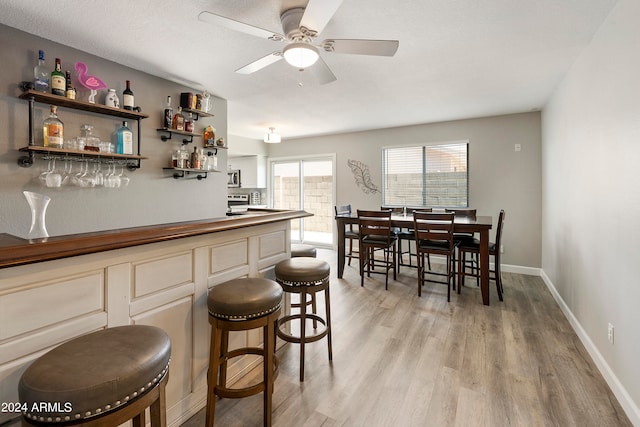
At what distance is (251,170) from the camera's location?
682 centimetres

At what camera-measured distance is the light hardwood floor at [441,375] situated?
5.35 feet

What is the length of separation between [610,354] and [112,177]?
157 inches

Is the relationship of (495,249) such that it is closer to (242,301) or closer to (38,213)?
(242,301)

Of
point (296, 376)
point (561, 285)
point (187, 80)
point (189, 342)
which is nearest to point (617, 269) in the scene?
point (561, 285)

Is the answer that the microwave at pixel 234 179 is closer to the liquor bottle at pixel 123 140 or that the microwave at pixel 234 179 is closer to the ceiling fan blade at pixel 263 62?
the liquor bottle at pixel 123 140

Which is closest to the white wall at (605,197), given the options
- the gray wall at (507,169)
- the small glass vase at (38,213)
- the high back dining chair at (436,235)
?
the high back dining chair at (436,235)

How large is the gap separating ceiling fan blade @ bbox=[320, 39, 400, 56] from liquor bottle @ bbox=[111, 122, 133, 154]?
2.01 meters

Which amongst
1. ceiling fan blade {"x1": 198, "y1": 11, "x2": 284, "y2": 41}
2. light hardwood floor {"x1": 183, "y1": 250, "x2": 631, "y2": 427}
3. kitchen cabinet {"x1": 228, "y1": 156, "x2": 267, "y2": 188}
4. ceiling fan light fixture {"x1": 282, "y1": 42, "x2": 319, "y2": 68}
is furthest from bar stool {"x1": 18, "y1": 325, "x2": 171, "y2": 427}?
kitchen cabinet {"x1": 228, "y1": 156, "x2": 267, "y2": 188}

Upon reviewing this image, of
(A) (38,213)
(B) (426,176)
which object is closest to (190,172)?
(A) (38,213)

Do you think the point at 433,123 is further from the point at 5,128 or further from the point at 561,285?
the point at 5,128

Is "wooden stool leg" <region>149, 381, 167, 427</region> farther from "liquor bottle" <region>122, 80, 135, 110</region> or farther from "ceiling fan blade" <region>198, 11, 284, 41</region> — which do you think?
"liquor bottle" <region>122, 80, 135, 110</region>

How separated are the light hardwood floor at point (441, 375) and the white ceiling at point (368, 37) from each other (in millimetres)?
2427

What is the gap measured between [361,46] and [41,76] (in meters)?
2.41

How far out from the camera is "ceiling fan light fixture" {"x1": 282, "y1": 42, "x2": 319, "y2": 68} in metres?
1.82
